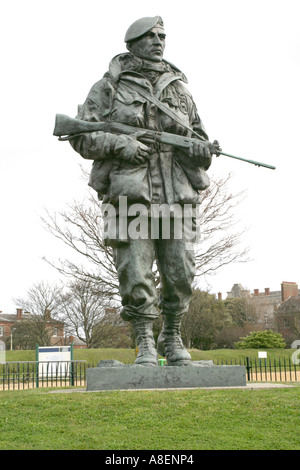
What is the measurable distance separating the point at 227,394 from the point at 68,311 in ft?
122

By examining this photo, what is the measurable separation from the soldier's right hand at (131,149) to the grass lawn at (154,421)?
219 cm

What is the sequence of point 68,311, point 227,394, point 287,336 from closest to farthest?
point 227,394, point 68,311, point 287,336

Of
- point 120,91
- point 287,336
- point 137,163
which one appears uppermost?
point 120,91

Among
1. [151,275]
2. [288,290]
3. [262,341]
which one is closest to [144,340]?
[151,275]

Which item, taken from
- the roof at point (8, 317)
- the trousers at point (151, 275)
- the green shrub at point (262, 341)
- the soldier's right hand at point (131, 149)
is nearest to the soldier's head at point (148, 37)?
the soldier's right hand at point (131, 149)

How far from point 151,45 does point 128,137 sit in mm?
1124

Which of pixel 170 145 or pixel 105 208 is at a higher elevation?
pixel 170 145

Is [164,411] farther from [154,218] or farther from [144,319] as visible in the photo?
[154,218]

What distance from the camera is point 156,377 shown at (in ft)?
15.9

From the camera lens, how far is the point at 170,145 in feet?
17.9

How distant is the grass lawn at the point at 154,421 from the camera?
321 cm

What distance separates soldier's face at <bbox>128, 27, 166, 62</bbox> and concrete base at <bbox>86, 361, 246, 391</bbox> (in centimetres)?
318

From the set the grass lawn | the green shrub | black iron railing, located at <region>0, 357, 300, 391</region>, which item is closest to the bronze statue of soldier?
the grass lawn
